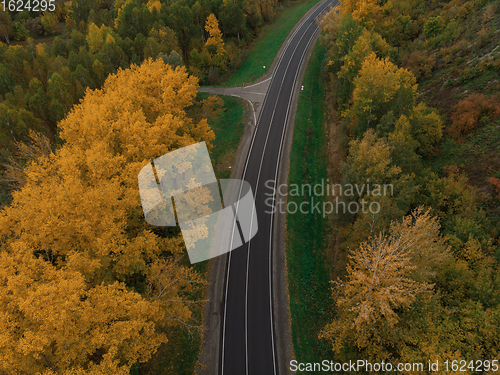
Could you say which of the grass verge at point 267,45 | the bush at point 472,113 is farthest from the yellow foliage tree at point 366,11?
the bush at point 472,113

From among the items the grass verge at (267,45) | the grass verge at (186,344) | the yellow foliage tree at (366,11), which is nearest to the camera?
the grass verge at (186,344)

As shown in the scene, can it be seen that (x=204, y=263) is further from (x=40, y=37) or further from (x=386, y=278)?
(x=40, y=37)

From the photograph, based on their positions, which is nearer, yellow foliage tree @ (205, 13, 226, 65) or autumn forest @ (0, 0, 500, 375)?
autumn forest @ (0, 0, 500, 375)

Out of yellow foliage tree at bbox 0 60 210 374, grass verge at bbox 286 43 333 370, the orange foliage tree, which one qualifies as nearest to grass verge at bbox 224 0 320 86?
grass verge at bbox 286 43 333 370

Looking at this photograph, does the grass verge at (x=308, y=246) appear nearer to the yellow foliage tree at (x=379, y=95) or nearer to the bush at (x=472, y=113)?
the yellow foliage tree at (x=379, y=95)

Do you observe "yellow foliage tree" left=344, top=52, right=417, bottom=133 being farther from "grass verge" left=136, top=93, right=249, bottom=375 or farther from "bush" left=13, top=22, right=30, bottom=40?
"bush" left=13, top=22, right=30, bottom=40

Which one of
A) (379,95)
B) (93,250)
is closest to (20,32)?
(93,250)
